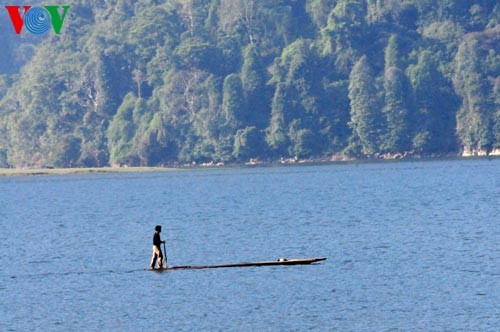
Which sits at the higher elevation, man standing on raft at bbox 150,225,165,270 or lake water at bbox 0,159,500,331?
man standing on raft at bbox 150,225,165,270

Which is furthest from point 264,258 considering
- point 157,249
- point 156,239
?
point 156,239

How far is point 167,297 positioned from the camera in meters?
55.0

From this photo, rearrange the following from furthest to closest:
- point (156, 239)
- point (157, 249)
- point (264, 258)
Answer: point (264, 258)
point (157, 249)
point (156, 239)

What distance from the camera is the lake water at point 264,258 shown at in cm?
4994

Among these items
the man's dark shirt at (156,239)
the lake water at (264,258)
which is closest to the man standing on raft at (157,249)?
the man's dark shirt at (156,239)

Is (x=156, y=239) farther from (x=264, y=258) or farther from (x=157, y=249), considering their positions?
(x=264, y=258)

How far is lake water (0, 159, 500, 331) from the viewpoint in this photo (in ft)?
164

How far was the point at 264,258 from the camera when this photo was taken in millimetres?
69000

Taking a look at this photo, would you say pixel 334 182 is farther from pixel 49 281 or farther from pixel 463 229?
pixel 49 281

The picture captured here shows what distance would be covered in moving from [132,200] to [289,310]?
85278 mm

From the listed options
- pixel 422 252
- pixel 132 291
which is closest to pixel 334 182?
pixel 422 252

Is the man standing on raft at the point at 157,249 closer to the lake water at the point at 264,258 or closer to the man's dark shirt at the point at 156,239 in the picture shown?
the man's dark shirt at the point at 156,239

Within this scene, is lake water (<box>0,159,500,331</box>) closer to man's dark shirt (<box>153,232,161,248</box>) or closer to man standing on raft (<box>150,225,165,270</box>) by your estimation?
man standing on raft (<box>150,225,165,270</box>)

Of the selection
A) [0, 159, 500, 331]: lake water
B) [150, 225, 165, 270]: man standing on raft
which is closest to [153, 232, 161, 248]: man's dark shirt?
[150, 225, 165, 270]: man standing on raft
